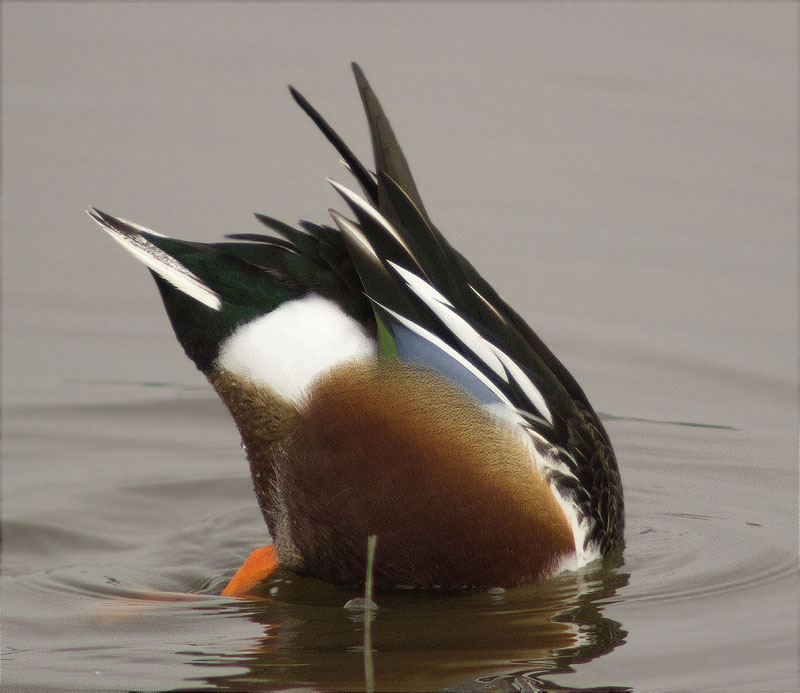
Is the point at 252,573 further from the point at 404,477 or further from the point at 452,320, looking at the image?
the point at 452,320

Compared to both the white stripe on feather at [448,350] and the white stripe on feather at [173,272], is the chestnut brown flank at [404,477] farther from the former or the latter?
the white stripe on feather at [173,272]

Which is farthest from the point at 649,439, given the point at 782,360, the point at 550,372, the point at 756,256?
the point at 550,372

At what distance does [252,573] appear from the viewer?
4.37 m

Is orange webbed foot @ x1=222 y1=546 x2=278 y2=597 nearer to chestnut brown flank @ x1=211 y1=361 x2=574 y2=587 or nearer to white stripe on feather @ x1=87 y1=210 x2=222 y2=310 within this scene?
chestnut brown flank @ x1=211 y1=361 x2=574 y2=587

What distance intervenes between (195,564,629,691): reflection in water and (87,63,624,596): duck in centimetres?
9

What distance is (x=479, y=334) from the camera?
12.5 ft

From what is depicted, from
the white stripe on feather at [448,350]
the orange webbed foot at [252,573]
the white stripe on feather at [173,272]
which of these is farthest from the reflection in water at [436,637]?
the white stripe on feather at [173,272]

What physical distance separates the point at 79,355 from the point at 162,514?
4.47 ft

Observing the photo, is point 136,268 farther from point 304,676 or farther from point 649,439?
point 304,676

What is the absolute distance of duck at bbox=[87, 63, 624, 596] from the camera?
12.3 feet

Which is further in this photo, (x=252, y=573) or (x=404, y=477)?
(x=252, y=573)

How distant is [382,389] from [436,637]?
27.2 inches

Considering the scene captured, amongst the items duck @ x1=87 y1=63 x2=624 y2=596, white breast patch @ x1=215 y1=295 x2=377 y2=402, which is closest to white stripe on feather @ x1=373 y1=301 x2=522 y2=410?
duck @ x1=87 y1=63 x2=624 y2=596

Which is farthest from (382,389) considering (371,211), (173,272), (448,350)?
(173,272)
